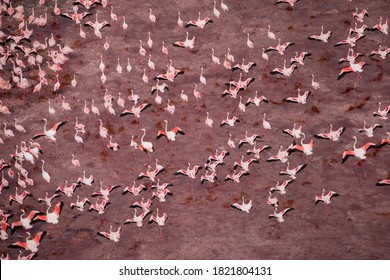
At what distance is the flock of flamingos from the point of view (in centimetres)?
2261

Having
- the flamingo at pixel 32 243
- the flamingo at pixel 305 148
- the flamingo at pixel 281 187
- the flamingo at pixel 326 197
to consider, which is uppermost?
the flamingo at pixel 305 148

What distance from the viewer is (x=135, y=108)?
26.1m

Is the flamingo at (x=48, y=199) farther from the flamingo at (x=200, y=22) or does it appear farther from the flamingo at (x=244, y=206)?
the flamingo at (x=200, y=22)

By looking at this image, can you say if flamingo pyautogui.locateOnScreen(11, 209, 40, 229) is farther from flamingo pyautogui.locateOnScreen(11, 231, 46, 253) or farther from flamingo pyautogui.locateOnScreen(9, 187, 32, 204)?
flamingo pyautogui.locateOnScreen(9, 187, 32, 204)

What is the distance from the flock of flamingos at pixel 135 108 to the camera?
2261 cm

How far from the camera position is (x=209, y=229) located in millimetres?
21688

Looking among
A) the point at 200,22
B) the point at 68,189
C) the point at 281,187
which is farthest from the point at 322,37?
the point at 68,189

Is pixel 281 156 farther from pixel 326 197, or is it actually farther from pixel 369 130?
pixel 369 130

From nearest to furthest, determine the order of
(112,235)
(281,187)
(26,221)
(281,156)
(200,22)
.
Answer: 1. (112,235)
2. (26,221)
3. (281,187)
4. (281,156)
5. (200,22)

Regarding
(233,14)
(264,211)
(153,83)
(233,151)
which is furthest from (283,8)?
(264,211)

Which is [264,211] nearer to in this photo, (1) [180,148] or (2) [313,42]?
(1) [180,148]

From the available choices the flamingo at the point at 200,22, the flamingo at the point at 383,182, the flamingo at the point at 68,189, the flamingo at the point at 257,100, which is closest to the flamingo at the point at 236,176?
the flamingo at the point at 257,100

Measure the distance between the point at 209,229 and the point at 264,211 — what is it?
6.73ft
